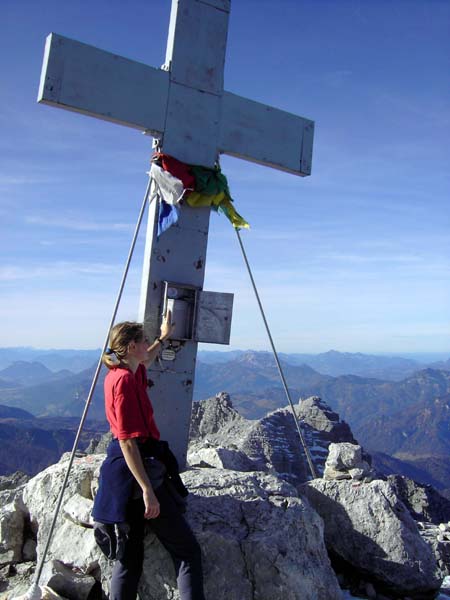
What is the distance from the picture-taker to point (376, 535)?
246 inches

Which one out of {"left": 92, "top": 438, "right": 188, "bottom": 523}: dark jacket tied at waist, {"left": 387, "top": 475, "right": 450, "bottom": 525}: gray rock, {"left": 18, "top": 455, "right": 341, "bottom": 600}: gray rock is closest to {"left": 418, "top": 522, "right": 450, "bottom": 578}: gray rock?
{"left": 18, "top": 455, "right": 341, "bottom": 600}: gray rock

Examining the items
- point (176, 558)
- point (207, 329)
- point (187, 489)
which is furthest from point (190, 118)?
point (176, 558)

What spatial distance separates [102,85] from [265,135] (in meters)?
2.32

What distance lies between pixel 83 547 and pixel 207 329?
2761 mm

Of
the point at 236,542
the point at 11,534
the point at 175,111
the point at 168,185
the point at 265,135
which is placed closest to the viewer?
the point at 236,542

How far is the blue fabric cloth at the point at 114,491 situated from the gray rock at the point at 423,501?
2175 centimetres

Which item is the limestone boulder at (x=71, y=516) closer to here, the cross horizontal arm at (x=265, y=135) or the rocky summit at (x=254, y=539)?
the rocky summit at (x=254, y=539)

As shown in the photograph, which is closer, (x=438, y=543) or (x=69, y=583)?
(x=69, y=583)

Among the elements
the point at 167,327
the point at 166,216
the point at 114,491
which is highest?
the point at 166,216

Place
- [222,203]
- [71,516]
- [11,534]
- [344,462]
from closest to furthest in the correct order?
[71,516] < [11,534] < [222,203] < [344,462]

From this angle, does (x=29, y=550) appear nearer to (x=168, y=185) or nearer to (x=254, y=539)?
(x=254, y=539)

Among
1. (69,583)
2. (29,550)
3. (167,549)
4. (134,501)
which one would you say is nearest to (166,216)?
(134,501)

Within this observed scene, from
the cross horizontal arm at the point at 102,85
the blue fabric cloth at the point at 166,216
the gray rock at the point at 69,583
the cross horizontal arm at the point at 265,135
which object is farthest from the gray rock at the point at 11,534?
the cross horizontal arm at the point at 265,135

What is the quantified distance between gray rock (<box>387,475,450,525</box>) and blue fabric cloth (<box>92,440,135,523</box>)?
21.8 m
